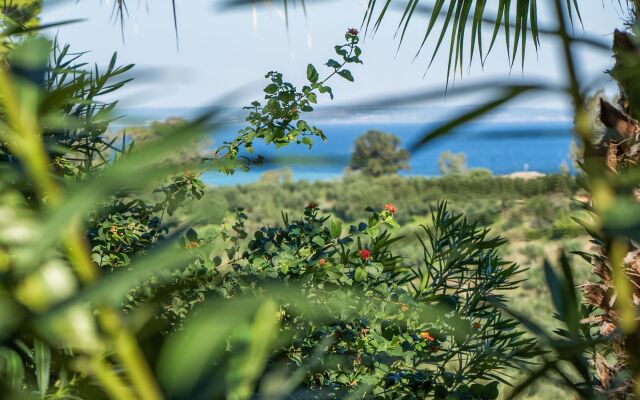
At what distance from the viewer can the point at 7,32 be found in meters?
0.41

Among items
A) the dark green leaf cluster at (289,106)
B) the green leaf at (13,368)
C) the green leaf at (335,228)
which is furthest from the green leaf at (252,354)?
the dark green leaf cluster at (289,106)

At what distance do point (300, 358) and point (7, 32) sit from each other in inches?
71.6

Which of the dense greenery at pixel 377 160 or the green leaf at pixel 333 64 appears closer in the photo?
the dense greenery at pixel 377 160

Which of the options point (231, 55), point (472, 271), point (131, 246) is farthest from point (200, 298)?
point (231, 55)

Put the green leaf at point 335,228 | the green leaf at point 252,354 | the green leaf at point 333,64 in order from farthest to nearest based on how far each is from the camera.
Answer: the green leaf at point 333,64
the green leaf at point 335,228
the green leaf at point 252,354

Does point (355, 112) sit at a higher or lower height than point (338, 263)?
higher

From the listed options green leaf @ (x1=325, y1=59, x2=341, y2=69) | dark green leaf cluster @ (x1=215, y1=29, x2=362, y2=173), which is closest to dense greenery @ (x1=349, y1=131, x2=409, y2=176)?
dark green leaf cluster @ (x1=215, y1=29, x2=362, y2=173)

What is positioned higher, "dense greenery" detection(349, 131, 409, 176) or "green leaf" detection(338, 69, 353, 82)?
"dense greenery" detection(349, 131, 409, 176)

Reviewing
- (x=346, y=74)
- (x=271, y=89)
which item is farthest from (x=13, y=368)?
(x=346, y=74)

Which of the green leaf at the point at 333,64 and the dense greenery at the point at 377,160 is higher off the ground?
the dense greenery at the point at 377,160

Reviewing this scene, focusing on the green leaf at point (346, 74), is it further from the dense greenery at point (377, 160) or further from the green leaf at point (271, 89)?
the dense greenery at point (377, 160)

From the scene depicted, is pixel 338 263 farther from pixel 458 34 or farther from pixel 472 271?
pixel 458 34

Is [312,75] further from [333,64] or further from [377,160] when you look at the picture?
[377,160]

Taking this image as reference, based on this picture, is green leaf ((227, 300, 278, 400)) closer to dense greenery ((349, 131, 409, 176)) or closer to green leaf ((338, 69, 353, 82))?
dense greenery ((349, 131, 409, 176))
